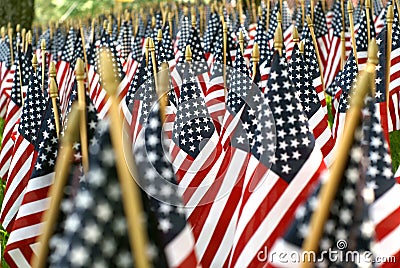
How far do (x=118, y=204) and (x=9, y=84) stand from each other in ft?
32.6

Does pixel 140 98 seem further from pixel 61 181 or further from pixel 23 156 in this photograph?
pixel 61 181

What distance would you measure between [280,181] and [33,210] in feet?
5.64

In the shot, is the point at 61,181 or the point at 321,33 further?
the point at 321,33

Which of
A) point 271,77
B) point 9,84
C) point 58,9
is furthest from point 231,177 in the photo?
point 58,9

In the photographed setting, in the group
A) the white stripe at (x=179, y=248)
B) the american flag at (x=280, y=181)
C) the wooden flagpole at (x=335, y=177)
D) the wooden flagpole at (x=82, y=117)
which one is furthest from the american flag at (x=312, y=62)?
the wooden flagpole at (x=335, y=177)

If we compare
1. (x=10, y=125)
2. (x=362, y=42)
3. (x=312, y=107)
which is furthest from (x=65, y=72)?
(x=312, y=107)

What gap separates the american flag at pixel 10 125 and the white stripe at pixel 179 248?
4.79m

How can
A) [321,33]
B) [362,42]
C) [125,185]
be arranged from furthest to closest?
[321,33] → [362,42] → [125,185]

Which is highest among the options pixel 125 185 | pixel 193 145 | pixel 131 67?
pixel 125 185

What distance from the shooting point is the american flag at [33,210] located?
4707mm

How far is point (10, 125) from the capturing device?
870 centimetres

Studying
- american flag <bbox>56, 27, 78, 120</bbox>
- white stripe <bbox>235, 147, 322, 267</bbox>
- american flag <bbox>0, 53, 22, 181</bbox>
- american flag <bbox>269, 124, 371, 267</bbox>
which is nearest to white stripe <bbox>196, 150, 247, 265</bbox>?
white stripe <bbox>235, 147, 322, 267</bbox>

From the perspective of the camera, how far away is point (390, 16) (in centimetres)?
642

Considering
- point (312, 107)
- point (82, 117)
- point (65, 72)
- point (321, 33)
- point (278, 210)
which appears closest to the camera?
point (82, 117)
